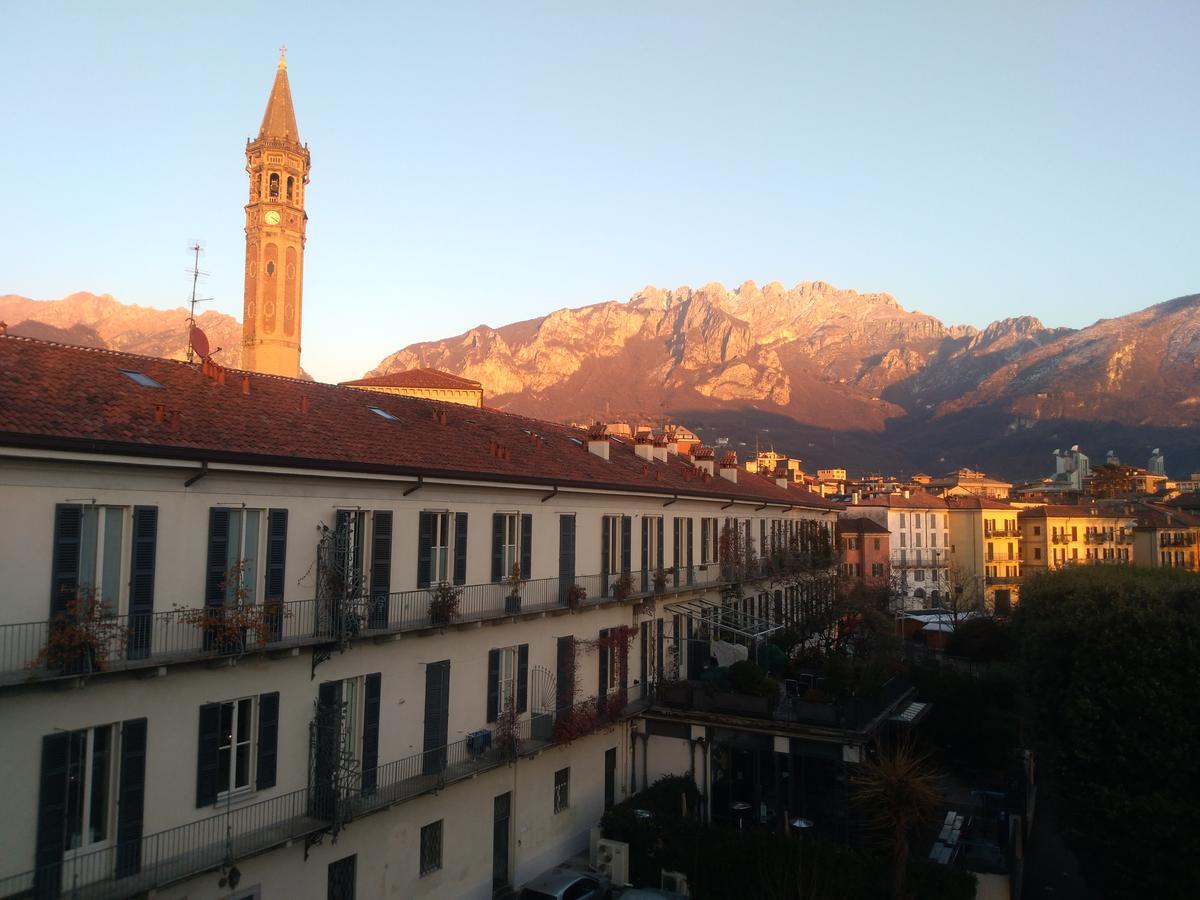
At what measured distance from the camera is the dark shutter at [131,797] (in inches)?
552

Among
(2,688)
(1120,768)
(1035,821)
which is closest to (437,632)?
(2,688)

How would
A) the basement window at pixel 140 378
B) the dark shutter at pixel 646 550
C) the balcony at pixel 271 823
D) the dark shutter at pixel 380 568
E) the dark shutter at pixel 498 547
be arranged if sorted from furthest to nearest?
the dark shutter at pixel 646 550 < the dark shutter at pixel 498 547 < the dark shutter at pixel 380 568 < the basement window at pixel 140 378 < the balcony at pixel 271 823

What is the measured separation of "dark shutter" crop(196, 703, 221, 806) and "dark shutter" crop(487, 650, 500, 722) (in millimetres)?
8174

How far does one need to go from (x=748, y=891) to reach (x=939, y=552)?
87.4 m

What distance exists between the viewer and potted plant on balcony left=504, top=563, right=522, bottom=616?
77.1 ft

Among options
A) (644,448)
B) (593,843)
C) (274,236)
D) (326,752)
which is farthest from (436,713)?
(274,236)

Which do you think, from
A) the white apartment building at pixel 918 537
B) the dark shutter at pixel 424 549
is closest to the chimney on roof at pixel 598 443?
the dark shutter at pixel 424 549

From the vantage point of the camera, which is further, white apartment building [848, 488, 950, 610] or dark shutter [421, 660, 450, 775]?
white apartment building [848, 488, 950, 610]

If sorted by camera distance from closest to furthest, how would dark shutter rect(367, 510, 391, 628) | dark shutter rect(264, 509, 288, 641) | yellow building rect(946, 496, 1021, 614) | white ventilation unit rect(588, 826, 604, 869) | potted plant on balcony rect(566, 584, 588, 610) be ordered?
dark shutter rect(264, 509, 288, 641)
dark shutter rect(367, 510, 391, 628)
white ventilation unit rect(588, 826, 604, 869)
potted plant on balcony rect(566, 584, 588, 610)
yellow building rect(946, 496, 1021, 614)

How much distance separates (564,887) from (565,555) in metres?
9.12

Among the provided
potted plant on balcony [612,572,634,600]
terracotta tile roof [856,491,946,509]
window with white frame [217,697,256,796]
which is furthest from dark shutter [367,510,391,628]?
terracotta tile roof [856,491,946,509]

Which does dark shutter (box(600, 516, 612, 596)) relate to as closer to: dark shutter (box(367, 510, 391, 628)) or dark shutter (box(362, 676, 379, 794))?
dark shutter (box(367, 510, 391, 628))

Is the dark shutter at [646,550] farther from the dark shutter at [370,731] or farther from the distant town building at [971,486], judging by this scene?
the distant town building at [971,486]

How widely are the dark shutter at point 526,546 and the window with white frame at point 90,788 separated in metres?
11.8
